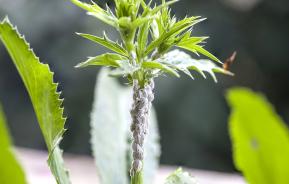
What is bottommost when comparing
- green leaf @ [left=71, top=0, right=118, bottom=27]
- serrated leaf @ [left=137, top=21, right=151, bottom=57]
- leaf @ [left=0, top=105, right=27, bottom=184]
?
leaf @ [left=0, top=105, right=27, bottom=184]

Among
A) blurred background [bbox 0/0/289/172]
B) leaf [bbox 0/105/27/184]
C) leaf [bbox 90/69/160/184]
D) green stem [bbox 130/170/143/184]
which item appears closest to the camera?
leaf [bbox 0/105/27/184]

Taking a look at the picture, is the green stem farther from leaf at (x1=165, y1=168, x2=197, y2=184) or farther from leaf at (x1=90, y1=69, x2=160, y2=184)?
leaf at (x1=90, y1=69, x2=160, y2=184)

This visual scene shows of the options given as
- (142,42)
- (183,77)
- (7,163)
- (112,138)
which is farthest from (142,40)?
(183,77)

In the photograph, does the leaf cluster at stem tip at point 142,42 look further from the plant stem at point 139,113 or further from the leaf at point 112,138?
the leaf at point 112,138

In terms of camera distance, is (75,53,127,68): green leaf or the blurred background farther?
the blurred background

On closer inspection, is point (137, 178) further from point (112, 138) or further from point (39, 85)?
point (112, 138)

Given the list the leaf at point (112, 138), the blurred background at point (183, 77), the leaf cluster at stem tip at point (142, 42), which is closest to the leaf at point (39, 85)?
the leaf cluster at stem tip at point (142, 42)

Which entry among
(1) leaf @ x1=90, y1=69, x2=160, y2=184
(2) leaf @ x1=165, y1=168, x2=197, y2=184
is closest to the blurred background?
(1) leaf @ x1=90, y1=69, x2=160, y2=184
